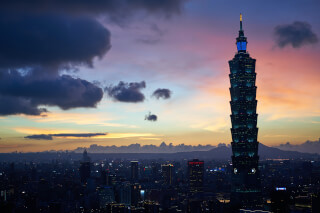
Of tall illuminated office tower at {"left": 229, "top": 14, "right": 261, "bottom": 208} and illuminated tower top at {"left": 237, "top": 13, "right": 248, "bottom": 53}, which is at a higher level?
illuminated tower top at {"left": 237, "top": 13, "right": 248, "bottom": 53}

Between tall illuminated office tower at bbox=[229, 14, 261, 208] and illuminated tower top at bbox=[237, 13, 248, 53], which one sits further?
illuminated tower top at bbox=[237, 13, 248, 53]

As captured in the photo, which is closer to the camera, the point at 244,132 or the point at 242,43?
the point at 244,132

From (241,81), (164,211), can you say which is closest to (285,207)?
(164,211)

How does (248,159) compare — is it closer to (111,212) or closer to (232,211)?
(232,211)

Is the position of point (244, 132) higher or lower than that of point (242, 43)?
lower

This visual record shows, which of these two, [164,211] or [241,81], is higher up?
[241,81]

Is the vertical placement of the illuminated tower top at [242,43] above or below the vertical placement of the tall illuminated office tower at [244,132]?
above

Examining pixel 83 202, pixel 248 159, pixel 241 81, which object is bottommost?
pixel 83 202

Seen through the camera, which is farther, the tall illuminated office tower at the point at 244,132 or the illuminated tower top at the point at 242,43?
the illuminated tower top at the point at 242,43
